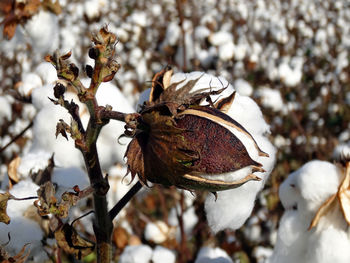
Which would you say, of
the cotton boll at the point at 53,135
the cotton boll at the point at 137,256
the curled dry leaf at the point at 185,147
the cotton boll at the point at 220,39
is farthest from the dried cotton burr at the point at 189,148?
the cotton boll at the point at 220,39

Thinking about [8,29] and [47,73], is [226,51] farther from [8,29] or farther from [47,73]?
[47,73]

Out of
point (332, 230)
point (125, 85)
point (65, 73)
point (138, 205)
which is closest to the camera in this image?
point (65, 73)

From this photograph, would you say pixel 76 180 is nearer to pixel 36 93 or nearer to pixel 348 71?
pixel 36 93

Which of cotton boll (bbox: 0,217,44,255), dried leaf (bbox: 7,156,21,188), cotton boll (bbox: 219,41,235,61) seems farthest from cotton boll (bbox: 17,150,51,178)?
cotton boll (bbox: 219,41,235,61)

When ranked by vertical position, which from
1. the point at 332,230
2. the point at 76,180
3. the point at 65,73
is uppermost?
the point at 65,73

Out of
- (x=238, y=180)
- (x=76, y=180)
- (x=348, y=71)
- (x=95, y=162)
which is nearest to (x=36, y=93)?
(x=76, y=180)

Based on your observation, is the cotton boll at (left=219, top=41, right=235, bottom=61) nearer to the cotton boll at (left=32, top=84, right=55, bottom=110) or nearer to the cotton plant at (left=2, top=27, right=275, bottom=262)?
the cotton boll at (left=32, top=84, right=55, bottom=110)

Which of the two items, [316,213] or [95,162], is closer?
[95,162]

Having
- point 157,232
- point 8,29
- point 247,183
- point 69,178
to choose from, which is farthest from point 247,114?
point 157,232
